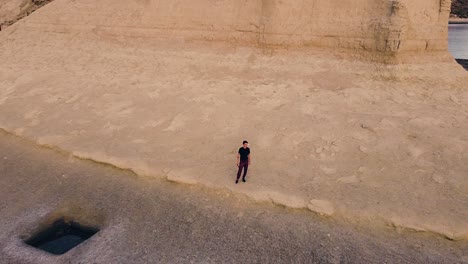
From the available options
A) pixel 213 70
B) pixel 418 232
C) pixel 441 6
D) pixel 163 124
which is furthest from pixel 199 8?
pixel 418 232

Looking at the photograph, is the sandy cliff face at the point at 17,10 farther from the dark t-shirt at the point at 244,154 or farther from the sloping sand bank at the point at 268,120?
the dark t-shirt at the point at 244,154

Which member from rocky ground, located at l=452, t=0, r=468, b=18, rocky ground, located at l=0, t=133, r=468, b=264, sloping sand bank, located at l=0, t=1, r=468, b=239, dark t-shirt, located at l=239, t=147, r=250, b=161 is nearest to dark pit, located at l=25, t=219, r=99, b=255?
rocky ground, located at l=0, t=133, r=468, b=264

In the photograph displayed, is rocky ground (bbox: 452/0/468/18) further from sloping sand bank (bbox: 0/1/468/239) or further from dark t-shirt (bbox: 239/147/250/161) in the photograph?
dark t-shirt (bbox: 239/147/250/161)

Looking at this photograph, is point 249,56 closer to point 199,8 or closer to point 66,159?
point 199,8

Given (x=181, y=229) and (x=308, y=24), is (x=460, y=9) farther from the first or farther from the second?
(x=181, y=229)

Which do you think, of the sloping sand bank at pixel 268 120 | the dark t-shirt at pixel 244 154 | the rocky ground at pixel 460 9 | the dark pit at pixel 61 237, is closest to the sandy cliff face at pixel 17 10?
the sloping sand bank at pixel 268 120
